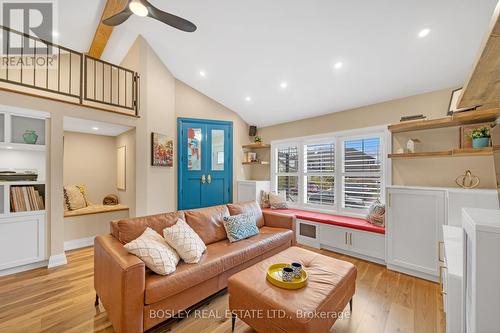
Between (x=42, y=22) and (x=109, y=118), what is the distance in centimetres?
183

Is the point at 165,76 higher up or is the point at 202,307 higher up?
the point at 165,76

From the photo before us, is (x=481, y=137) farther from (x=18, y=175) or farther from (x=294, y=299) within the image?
(x=18, y=175)

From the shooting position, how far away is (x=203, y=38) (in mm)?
2990

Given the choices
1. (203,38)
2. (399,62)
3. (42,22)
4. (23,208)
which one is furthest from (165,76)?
(399,62)

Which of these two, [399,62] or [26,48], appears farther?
[26,48]

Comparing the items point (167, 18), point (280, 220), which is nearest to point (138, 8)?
point (167, 18)

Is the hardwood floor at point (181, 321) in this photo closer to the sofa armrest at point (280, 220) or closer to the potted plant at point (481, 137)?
the sofa armrest at point (280, 220)

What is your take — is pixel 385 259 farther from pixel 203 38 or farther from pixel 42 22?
pixel 42 22

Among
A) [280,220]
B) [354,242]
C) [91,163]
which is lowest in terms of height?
[354,242]

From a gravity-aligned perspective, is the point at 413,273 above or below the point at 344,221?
below

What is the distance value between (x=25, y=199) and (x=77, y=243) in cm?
117

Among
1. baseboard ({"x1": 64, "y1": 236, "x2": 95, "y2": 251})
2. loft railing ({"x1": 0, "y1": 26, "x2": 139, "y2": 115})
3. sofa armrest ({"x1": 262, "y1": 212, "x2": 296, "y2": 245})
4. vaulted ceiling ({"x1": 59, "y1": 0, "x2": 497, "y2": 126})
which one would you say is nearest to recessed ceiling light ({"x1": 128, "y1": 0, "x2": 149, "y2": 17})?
vaulted ceiling ({"x1": 59, "y1": 0, "x2": 497, "y2": 126})

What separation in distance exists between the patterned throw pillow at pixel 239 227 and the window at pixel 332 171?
5.89 ft

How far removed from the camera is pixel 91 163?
4270mm
